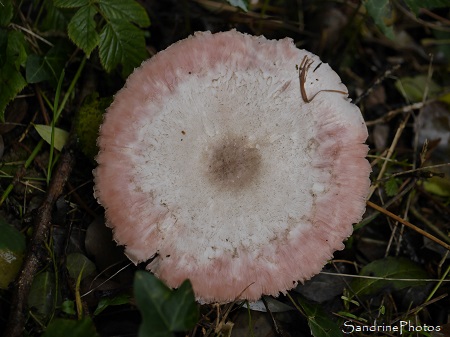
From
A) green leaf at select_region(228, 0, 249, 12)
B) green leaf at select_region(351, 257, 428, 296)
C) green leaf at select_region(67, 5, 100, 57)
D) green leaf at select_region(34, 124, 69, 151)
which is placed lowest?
green leaf at select_region(351, 257, 428, 296)

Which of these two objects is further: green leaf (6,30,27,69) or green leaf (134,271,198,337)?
green leaf (6,30,27,69)

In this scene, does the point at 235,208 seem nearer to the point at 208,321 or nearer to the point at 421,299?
the point at 208,321

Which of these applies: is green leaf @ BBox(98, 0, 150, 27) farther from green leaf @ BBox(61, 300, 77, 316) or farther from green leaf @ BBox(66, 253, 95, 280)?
green leaf @ BBox(61, 300, 77, 316)

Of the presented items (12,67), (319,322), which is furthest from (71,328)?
(12,67)

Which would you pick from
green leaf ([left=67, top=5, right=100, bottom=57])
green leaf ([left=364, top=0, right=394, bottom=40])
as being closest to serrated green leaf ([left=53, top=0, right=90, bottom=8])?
Answer: green leaf ([left=67, top=5, right=100, bottom=57])

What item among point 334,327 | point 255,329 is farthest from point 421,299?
point 255,329

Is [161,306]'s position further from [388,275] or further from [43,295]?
[388,275]

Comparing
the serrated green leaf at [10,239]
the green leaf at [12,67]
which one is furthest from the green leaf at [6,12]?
the serrated green leaf at [10,239]
